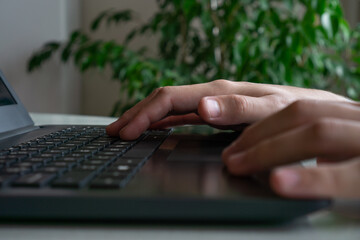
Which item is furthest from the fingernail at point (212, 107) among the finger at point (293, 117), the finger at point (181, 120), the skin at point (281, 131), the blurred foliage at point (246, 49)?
the blurred foliage at point (246, 49)

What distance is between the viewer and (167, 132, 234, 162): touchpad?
1.22 ft

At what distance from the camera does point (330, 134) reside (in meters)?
0.26

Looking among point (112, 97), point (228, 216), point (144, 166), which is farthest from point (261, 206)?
point (112, 97)

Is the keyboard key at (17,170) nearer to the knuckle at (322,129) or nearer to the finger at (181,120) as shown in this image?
the knuckle at (322,129)

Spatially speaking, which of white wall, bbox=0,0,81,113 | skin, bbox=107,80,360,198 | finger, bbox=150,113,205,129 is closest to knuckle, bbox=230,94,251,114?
skin, bbox=107,80,360,198

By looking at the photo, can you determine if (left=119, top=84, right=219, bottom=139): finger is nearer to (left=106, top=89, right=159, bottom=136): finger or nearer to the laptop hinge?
(left=106, top=89, right=159, bottom=136): finger

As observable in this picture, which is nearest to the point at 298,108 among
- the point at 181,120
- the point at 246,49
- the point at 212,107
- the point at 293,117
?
the point at 293,117

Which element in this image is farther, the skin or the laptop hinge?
the laptop hinge

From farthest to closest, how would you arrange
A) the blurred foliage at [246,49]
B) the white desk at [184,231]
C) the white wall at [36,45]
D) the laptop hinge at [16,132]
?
the white wall at [36,45] < the blurred foliage at [246,49] < the laptop hinge at [16,132] < the white desk at [184,231]

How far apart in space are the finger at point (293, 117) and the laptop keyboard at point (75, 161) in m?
0.09

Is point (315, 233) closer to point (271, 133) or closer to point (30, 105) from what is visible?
point (271, 133)

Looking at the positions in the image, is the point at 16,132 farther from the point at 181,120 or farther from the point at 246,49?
the point at 246,49

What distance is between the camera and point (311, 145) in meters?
0.26

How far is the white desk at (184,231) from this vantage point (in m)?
0.23
